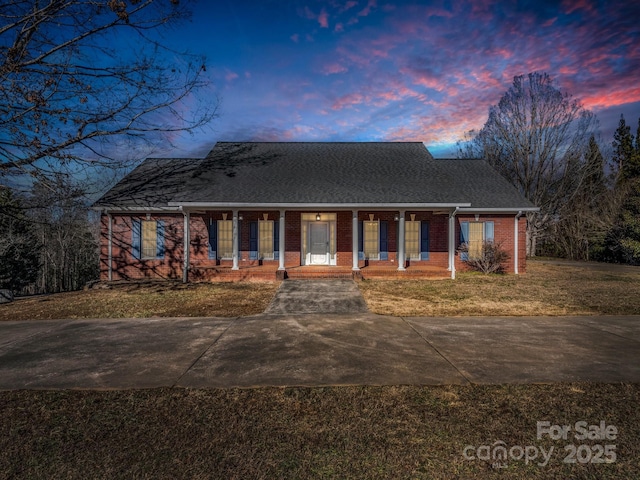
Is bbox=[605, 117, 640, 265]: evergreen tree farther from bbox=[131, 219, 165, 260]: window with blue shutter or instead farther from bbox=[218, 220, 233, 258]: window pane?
bbox=[131, 219, 165, 260]: window with blue shutter

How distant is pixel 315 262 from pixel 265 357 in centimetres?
984

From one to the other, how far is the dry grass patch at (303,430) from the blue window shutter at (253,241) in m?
10.9

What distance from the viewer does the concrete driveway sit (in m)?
4.04

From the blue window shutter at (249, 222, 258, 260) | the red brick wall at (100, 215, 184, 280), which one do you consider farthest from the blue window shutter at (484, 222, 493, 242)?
the red brick wall at (100, 215, 184, 280)

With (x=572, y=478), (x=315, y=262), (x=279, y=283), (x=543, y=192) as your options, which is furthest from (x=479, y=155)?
(x=572, y=478)

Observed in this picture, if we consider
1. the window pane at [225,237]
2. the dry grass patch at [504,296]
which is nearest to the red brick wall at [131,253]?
the window pane at [225,237]

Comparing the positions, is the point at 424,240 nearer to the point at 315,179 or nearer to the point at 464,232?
the point at 464,232

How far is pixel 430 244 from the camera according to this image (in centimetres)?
1470

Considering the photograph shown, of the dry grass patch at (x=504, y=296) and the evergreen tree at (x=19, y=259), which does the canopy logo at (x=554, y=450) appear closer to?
the dry grass patch at (x=504, y=296)

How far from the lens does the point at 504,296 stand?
9.59 meters

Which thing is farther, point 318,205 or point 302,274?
point 302,274

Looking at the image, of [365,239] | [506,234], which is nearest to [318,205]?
[365,239]

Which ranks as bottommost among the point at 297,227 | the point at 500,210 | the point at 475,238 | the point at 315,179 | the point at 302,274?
the point at 302,274

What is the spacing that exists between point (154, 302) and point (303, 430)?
785cm
